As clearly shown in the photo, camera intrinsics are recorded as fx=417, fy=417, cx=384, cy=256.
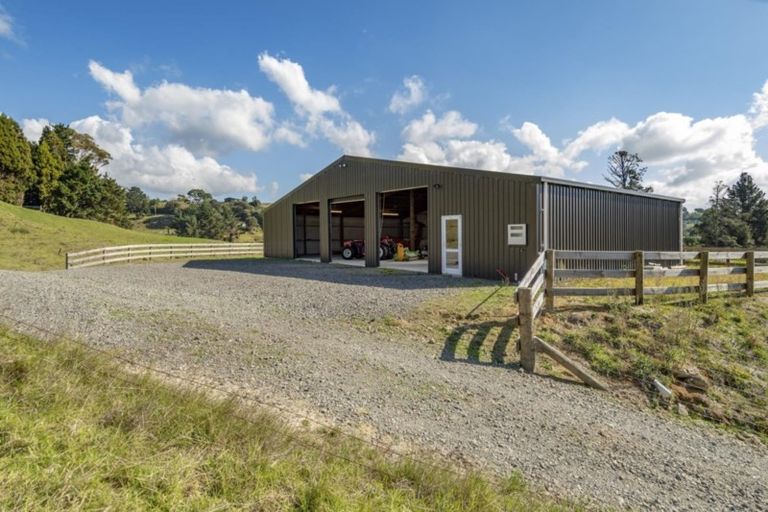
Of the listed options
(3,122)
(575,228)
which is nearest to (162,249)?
(575,228)

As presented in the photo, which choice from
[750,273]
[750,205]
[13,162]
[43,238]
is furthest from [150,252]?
[750,205]

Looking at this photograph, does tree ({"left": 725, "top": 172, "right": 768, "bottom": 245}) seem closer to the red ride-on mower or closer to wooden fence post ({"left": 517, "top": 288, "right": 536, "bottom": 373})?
the red ride-on mower

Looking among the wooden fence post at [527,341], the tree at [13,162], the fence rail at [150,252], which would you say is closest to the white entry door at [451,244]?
the wooden fence post at [527,341]

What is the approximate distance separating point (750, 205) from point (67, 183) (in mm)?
66709

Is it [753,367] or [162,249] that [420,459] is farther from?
[162,249]

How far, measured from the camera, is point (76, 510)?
174 cm

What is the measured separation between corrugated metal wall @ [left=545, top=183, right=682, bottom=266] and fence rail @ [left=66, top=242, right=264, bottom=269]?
17.2 meters

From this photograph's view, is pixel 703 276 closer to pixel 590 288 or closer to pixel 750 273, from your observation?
pixel 750 273

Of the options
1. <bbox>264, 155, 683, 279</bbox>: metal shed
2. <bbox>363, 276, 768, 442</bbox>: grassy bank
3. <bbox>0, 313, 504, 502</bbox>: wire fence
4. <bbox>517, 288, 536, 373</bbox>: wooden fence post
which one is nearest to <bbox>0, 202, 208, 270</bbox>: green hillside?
<bbox>264, 155, 683, 279</bbox>: metal shed

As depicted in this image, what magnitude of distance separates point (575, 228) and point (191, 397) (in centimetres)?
1146

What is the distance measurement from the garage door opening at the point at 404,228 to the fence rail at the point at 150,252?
336 inches

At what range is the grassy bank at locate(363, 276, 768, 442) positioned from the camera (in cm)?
514

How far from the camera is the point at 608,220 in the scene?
13148 millimetres

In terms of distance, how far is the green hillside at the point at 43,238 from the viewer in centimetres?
1727
